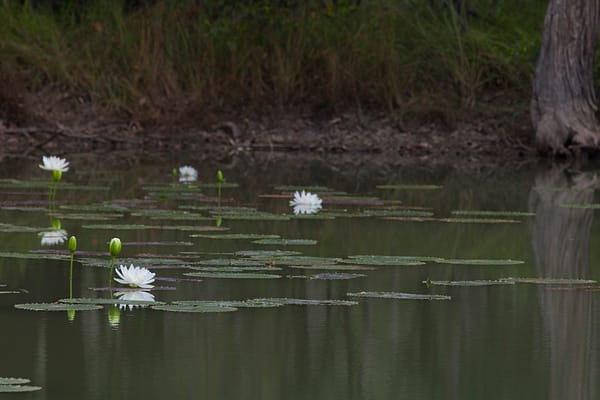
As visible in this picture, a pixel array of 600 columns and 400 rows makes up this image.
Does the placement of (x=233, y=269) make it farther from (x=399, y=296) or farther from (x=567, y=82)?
(x=567, y=82)

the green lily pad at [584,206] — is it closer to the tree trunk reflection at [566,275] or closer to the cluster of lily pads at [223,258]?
the tree trunk reflection at [566,275]

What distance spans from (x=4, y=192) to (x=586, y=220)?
129 inches

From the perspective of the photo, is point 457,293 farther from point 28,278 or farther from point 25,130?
point 25,130

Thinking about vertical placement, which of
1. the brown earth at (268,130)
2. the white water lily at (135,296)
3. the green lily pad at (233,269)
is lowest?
the white water lily at (135,296)

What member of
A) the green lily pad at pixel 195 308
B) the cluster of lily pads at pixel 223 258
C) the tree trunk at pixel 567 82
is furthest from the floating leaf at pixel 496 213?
the tree trunk at pixel 567 82

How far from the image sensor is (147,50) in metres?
14.2

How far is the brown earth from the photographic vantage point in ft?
44.1

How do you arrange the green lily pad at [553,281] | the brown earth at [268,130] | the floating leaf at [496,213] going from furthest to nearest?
the brown earth at [268,130] < the floating leaf at [496,213] < the green lily pad at [553,281]

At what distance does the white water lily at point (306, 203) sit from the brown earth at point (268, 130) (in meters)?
5.83

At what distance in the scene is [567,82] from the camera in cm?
1230

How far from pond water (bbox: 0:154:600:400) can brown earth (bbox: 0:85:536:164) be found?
4678mm

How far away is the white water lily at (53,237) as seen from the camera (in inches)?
229

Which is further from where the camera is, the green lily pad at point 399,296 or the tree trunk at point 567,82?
the tree trunk at point 567,82

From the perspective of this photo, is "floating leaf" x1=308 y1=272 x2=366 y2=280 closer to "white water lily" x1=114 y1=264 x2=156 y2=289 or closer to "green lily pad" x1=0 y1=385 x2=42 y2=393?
"white water lily" x1=114 y1=264 x2=156 y2=289
